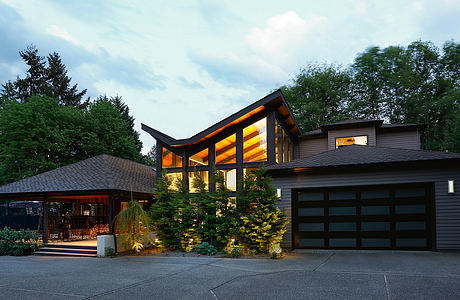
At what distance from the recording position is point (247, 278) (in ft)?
24.2

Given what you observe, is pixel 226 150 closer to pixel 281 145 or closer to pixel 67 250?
pixel 281 145

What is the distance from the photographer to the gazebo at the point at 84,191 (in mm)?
13344

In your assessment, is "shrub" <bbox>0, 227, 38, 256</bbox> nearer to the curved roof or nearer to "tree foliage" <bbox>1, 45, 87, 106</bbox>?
the curved roof

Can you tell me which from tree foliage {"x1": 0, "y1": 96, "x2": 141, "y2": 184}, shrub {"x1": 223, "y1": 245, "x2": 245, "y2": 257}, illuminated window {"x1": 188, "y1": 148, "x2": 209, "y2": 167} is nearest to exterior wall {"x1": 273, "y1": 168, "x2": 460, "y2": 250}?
shrub {"x1": 223, "y1": 245, "x2": 245, "y2": 257}

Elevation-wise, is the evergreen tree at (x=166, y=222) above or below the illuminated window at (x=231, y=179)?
below

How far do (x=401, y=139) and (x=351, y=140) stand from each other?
2.61m

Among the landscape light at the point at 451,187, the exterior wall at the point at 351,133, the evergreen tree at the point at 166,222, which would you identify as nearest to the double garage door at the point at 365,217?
the landscape light at the point at 451,187

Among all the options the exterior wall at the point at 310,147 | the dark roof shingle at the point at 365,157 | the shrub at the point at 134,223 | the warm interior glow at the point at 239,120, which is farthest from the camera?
the exterior wall at the point at 310,147

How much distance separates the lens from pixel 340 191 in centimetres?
1184

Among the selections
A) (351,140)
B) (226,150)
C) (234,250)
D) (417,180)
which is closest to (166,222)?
(234,250)

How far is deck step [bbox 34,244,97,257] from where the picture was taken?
12.7m

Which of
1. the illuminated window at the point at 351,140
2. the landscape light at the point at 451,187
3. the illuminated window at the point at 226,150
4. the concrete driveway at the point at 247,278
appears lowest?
the concrete driveway at the point at 247,278

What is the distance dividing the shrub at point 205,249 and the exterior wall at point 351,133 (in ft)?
31.2

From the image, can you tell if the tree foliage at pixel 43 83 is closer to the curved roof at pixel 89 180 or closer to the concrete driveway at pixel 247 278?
the curved roof at pixel 89 180
